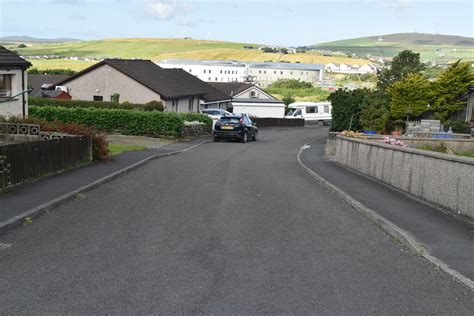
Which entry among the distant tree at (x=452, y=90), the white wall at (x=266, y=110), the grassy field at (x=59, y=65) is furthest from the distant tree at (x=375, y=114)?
the grassy field at (x=59, y=65)

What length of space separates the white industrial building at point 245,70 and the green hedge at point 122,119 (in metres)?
94.1

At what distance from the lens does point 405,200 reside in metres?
11.9

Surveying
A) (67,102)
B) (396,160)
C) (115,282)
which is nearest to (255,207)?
(396,160)

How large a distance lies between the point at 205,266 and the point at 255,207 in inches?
178

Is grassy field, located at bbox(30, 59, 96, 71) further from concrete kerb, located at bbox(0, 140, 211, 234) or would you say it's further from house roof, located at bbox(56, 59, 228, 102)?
concrete kerb, located at bbox(0, 140, 211, 234)

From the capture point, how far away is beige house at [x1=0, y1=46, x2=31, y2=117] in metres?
24.2

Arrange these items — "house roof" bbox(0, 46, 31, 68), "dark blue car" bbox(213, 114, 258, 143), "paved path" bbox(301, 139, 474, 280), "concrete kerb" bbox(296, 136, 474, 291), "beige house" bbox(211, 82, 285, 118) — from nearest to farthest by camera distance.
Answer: "concrete kerb" bbox(296, 136, 474, 291), "paved path" bbox(301, 139, 474, 280), "house roof" bbox(0, 46, 31, 68), "dark blue car" bbox(213, 114, 258, 143), "beige house" bbox(211, 82, 285, 118)

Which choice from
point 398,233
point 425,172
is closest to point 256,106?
point 425,172

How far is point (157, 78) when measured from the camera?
1793 inches

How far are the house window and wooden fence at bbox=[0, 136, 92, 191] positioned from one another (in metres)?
9.96

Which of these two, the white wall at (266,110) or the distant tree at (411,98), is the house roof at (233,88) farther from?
the distant tree at (411,98)

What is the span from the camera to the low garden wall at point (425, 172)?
976 cm

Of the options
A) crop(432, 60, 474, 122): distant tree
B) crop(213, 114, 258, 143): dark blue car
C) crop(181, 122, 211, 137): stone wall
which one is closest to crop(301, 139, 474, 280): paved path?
crop(213, 114, 258, 143): dark blue car

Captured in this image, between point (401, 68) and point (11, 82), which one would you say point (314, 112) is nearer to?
point (401, 68)
